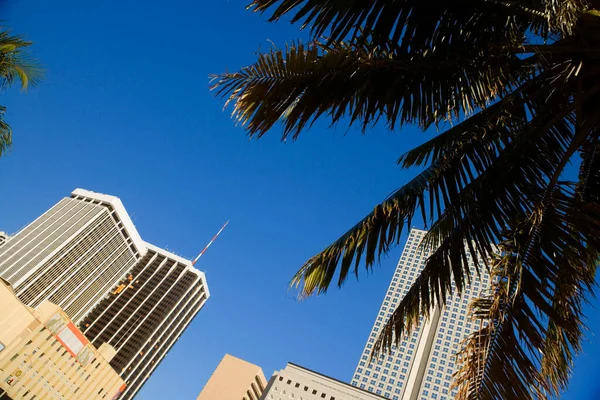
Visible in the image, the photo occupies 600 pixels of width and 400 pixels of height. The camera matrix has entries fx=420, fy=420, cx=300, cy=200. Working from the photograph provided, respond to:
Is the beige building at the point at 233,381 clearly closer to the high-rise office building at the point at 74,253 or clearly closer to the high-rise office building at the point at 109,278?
the high-rise office building at the point at 109,278

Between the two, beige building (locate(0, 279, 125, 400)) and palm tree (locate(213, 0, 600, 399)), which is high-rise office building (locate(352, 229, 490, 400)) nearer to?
beige building (locate(0, 279, 125, 400))

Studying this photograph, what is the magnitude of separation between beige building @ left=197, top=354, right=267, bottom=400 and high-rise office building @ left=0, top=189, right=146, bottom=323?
54640 millimetres

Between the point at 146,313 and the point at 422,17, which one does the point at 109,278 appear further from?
the point at 422,17

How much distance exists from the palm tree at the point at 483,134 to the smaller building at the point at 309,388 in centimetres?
7755

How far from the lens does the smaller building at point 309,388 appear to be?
74312 mm

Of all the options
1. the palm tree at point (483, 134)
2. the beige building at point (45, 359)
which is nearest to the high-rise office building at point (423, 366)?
the beige building at point (45, 359)

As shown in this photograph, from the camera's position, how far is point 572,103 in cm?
341

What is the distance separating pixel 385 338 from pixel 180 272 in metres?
158

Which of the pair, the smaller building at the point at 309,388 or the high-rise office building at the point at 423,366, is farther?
the high-rise office building at the point at 423,366

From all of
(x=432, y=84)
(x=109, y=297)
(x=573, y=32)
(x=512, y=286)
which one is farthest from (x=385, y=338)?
(x=109, y=297)

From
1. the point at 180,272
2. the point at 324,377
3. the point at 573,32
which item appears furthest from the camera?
the point at 180,272

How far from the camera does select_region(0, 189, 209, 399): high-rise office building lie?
123812mm

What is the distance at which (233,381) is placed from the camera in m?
110

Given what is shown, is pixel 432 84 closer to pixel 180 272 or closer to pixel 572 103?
pixel 572 103
